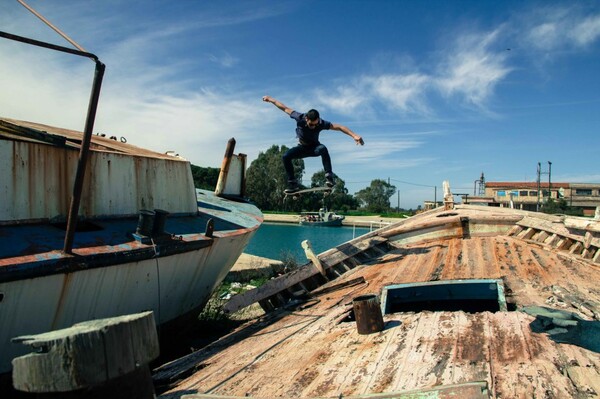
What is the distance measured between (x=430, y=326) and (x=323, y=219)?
58426 millimetres

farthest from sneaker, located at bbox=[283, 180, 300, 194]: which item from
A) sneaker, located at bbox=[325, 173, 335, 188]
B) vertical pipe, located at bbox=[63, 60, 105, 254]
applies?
vertical pipe, located at bbox=[63, 60, 105, 254]

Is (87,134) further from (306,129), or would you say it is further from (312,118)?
(306,129)

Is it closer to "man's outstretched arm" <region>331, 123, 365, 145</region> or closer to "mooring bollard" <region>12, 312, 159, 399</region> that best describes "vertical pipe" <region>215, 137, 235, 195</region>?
"man's outstretched arm" <region>331, 123, 365, 145</region>

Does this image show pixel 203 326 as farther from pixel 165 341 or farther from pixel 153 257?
pixel 153 257

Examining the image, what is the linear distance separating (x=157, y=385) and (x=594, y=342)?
14.9 feet

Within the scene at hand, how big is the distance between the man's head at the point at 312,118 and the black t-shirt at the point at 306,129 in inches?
3.7

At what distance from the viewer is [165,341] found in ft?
26.1

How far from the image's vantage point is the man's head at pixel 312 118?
8.73 metres

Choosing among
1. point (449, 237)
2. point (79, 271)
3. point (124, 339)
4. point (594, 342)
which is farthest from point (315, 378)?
point (449, 237)

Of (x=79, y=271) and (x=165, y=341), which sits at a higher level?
(x=79, y=271)

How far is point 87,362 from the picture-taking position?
2.41 metres

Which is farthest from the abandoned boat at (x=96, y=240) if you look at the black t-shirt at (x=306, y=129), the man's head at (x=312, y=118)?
the man's head at (x=312, y=118)

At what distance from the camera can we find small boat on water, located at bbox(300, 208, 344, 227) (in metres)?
62.3

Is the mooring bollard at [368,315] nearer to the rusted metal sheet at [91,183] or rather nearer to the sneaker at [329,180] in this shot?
the rusted metal sheet at [91,183]
